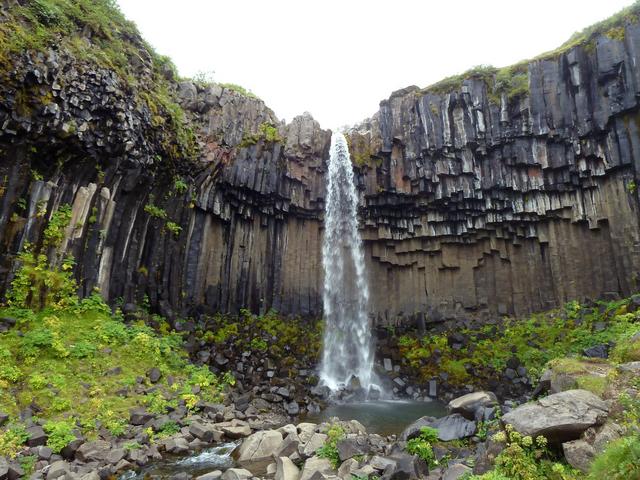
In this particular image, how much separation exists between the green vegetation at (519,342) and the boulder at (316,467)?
1303cm

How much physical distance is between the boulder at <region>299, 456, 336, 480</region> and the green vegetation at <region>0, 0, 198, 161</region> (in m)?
12.9

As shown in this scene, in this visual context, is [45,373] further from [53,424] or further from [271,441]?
[271,441]

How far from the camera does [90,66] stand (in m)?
14.7

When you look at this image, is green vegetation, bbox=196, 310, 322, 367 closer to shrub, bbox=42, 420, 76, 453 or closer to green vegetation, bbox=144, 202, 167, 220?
green vegetation, bbox=144, 202, 167, 220

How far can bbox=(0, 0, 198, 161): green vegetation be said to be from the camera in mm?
12930

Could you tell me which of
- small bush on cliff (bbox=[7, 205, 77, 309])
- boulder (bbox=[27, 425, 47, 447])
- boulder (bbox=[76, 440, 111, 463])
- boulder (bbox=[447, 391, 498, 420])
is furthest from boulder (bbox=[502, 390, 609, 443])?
small bush on cliff (bbox=[7, 205, 77, 309])

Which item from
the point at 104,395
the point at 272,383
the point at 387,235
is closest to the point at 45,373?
the point at 104,395

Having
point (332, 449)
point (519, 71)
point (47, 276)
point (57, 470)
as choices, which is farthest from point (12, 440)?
point (519, 71)

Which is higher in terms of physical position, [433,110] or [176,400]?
[433,110]

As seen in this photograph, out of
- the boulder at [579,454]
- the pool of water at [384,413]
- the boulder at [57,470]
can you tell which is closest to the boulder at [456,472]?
the boulder at [579,454]

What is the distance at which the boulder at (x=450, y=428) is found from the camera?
862 cm

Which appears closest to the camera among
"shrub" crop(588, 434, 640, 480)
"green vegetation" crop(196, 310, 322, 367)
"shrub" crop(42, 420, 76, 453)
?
"shrub" crop(588, 434, 640, 480)

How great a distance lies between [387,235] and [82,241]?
17058 mm

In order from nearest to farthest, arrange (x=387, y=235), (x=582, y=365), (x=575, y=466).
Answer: (x=575, y=466)
(x=582, y=365)
(x=387, y=235)
